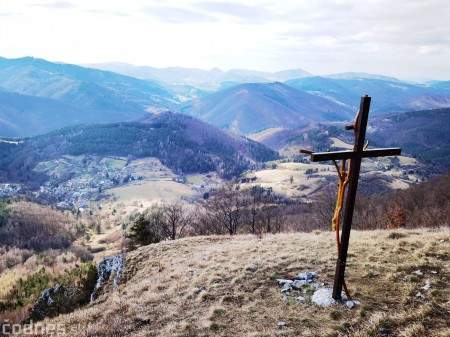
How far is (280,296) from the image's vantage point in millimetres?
13188

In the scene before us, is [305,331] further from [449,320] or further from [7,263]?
[7,263]

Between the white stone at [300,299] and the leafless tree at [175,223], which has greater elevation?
the white stone at [300,299]

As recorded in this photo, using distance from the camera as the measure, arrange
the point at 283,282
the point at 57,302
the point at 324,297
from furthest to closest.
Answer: the point at 57,302
the point at 283,282
the point at 324,297

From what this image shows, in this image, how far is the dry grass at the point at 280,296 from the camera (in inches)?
408

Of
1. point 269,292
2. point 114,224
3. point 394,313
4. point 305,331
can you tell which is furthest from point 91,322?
point 114,224

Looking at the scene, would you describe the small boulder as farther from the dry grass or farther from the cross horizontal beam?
the cross horizontal beam

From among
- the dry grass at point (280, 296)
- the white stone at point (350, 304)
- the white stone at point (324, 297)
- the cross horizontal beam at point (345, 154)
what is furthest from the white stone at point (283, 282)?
the cross horizontal beam at point (345, 154)

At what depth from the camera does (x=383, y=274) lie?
13.5 metres

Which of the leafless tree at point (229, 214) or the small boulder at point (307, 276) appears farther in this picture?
the leafless tree at point (229, 214)

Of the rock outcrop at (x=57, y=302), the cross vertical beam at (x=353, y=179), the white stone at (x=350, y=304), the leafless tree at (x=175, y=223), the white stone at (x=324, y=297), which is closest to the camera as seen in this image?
the cross vertical beam at (x=353, y=179)

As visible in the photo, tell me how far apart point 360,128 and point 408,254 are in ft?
26.8

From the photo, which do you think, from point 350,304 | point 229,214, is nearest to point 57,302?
point 350,304

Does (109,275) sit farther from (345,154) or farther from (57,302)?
(345,154)

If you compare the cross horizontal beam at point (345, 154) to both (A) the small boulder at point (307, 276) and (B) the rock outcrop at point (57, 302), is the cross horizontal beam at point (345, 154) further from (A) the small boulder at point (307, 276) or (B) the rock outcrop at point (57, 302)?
(B) the rock outcrop at point (57, 302)
